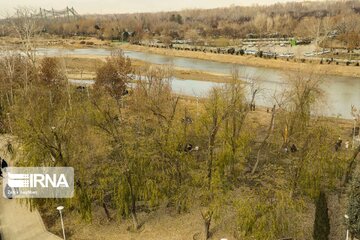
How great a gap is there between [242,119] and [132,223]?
6298 millimetres

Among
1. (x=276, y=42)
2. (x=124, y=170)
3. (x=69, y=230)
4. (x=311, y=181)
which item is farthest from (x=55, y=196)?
(x=276, y=42)

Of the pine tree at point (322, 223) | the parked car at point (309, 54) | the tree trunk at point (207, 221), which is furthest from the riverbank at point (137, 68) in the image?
the pine tree at point (322, 223)

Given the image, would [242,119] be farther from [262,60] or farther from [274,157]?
[262,60]

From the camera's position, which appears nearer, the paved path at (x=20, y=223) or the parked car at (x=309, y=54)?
the paved path at (x=20, y=223)

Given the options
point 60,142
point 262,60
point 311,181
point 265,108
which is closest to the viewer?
point 60,142

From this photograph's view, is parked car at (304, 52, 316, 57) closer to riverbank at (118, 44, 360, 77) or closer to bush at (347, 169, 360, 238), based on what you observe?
riverbank at (118, 44, 360, 77)

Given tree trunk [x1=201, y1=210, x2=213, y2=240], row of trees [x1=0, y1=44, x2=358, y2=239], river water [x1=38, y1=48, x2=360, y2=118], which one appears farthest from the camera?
river water [x1=38, y1=48, x2=360, y2=118]

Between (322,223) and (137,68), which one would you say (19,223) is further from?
(137,68)

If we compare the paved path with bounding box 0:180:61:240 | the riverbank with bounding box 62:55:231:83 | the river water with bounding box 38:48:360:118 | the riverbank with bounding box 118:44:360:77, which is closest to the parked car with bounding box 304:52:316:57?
the riverbank with bounding box 118:44:360:77

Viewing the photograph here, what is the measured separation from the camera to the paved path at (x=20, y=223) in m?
12.7

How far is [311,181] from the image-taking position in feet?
46.1

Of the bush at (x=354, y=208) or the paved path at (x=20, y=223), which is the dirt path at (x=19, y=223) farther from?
the bush at (x=354, y=208)

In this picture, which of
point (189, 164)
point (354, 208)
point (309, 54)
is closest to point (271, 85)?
point (309, 54)

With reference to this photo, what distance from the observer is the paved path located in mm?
12672
